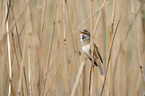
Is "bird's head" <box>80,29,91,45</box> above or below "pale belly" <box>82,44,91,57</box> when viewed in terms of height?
above

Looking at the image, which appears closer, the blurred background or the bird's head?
the blurred background

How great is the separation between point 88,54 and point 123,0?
0.64 m

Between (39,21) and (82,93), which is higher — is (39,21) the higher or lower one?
the higher one

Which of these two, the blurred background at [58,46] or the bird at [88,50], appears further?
the bird at [88,50]

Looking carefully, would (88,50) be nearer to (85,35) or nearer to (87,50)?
(87,50)

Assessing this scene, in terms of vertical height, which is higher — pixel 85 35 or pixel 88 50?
pixel 85 35

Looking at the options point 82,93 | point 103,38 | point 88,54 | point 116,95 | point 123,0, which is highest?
point 123,0

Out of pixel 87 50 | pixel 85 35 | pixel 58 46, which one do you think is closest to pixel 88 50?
pixel 87 50

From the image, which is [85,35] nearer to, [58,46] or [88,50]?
[88,50]

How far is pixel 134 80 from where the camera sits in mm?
3084

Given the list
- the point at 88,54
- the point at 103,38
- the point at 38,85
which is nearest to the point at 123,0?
the point at 103,38

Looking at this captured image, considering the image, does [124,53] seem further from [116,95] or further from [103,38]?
[116,95]

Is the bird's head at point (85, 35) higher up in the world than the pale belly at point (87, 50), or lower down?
higher up

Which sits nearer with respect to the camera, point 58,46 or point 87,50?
point 58,46
